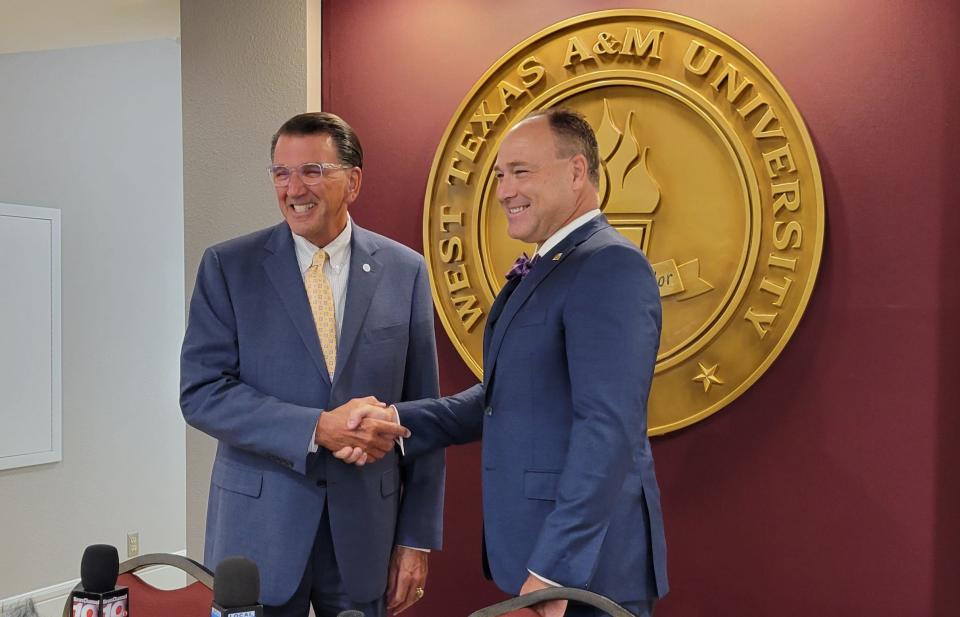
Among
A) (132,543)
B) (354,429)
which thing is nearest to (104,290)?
(132,543)

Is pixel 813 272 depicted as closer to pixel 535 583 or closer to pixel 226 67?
pixel 535 583

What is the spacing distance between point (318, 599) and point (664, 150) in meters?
1.64

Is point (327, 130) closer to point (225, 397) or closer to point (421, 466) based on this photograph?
point (225, 397)

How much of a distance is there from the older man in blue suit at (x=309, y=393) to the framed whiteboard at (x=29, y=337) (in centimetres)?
341

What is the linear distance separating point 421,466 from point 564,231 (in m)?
0.79

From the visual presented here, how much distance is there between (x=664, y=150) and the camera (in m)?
2.86

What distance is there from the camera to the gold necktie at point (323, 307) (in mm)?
2336

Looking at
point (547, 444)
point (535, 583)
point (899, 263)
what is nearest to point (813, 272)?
point (899, 263)

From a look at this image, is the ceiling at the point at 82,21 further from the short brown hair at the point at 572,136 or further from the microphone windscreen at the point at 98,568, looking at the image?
the microphone windscreen at the point at 98,568

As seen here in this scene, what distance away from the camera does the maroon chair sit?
183 centimetres

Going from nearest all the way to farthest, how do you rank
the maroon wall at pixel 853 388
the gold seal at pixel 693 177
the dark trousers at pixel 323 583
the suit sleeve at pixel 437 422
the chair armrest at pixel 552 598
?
1. the chair armrest at pixel 552 598
2. the dark trousers at pixel 323 583
3. the suit sleeve at pixel 437 422
4. the maroon wall at pixel 853 388
5. the gold seal at pixel 693 177

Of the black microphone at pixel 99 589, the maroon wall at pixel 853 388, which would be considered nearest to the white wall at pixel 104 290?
the maroon wall at pixel 853 388

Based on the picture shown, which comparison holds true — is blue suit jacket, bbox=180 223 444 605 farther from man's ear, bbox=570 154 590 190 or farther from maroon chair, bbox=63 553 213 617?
man's ear, bbox=570 154 590 190

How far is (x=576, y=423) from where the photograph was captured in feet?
6.03
